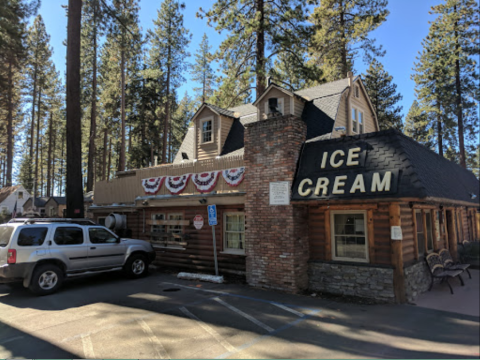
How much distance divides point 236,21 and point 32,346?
16.1 m

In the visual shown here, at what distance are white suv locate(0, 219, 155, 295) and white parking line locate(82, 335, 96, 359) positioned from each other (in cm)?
381

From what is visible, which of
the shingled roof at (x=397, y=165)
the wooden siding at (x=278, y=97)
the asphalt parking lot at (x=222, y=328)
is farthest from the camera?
the wooden siding at (x=278, y=97)

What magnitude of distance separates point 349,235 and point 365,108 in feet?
36.0

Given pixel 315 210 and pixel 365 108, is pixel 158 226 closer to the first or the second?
pixel 315 210

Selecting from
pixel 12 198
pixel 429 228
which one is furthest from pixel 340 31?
pixel 12 198

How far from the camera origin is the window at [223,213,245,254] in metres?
10.3

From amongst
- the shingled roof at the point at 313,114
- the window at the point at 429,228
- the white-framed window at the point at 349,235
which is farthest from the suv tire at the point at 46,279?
the window at the point at 429,228

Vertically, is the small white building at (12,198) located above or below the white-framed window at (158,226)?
above

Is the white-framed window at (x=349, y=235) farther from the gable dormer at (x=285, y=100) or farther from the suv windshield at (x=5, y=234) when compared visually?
the suv windshield at (x=5, y=234)

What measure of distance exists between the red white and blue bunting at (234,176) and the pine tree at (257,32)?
7.67m

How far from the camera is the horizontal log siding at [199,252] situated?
10.2 meters

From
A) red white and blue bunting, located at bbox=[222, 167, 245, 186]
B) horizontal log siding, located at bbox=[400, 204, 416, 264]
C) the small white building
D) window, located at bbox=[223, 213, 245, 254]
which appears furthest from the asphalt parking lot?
the small white building

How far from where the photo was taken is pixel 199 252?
439 inches

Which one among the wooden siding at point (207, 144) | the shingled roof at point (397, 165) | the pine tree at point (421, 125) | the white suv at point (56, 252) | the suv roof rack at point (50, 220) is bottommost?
the white suv at point (56, 252)
